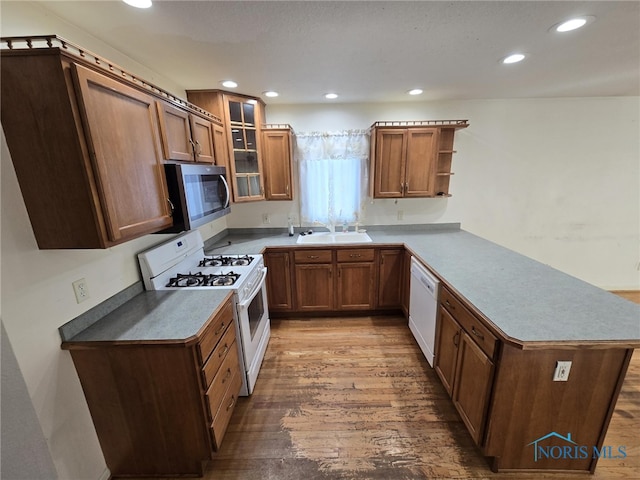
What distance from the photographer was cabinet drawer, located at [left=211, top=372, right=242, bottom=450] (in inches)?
55.9

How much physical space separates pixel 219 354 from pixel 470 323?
147cm

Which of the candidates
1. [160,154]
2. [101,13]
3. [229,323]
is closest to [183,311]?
[229,323]

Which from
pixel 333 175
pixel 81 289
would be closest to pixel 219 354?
pixel 81 289

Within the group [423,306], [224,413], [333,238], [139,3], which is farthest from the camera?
[333,238]

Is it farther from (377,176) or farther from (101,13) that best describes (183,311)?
(377,176)

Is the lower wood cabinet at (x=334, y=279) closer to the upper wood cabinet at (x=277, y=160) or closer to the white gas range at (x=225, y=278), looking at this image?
the white gas range at (x=225, y=278)

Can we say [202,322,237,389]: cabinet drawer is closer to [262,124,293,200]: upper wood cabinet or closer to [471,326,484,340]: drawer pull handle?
[471,326,484,340]: drawer pull handle

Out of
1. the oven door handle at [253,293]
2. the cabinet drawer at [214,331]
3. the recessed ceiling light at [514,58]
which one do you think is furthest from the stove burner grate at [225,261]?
the recessed ceiling light at [514,58]

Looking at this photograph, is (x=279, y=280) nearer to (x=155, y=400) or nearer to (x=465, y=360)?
(x=155, y=400)

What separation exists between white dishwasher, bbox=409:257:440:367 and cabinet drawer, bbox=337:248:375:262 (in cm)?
49

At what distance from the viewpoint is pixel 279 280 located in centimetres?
286

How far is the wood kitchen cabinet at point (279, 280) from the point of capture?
110 inches

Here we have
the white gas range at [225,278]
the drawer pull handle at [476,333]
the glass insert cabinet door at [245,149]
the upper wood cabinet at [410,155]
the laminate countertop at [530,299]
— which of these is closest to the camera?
the laminate countertop at [530,299]

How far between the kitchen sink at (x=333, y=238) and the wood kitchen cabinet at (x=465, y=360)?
1.30 m
